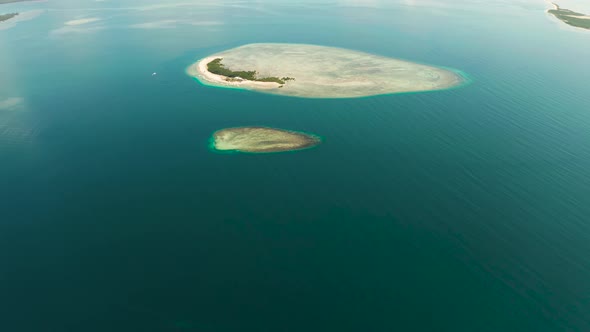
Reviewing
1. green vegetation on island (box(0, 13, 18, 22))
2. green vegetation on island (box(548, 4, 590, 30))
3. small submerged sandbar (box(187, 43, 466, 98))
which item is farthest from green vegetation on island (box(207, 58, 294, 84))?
green vegetation on island (box(548, 4, 590, 30))

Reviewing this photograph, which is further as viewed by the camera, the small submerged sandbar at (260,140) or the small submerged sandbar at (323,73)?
the small submerged sandbar at (323,73)

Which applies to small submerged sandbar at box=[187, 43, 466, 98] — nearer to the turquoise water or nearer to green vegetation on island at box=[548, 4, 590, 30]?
the turquoise water

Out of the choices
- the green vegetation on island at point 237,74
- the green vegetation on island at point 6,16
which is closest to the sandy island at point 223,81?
the green vegetation on island at point 237,74

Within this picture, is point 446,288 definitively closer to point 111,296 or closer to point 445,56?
point 111,296

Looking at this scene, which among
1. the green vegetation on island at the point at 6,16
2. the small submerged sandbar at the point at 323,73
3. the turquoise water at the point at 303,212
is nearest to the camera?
the turquoise water at the point at 303,212

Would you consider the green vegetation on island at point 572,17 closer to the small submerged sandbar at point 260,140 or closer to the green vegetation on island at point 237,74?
the green vegetation on island at point 237,74

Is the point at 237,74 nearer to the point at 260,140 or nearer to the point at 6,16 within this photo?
the point at 260,140

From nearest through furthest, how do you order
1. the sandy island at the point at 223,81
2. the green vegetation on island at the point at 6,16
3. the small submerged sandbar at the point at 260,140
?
the small submerged sandbar at the point at 260,140 → the sandy island at the point at 223,81 → the green vegetation on island at the point at 6,16
